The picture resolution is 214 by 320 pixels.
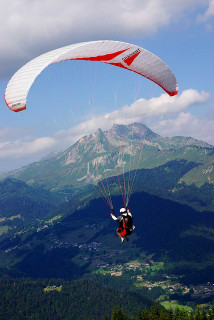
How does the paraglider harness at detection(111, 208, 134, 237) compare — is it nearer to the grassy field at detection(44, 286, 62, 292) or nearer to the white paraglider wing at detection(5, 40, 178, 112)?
the white paraglider wing at detection(5, 40, 178, 112)

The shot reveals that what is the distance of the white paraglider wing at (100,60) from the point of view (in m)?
21.9

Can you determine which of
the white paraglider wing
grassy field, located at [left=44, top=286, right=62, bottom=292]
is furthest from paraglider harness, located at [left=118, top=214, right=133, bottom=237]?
grassy field, located at [left=44, top=286, right=62, bottom=292]

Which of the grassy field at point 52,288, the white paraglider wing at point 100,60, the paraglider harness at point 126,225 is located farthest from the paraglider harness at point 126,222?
the grassy field at point 52,288

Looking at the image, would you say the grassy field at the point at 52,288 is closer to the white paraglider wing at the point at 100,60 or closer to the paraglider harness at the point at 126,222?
the paraglider harness at the point at 126,222

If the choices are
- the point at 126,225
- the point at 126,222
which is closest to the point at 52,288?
the point at 126,225

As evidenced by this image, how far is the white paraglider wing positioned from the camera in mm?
21875

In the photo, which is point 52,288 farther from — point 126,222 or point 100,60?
point 100,60

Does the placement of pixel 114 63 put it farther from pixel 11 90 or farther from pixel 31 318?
pixel 31 318

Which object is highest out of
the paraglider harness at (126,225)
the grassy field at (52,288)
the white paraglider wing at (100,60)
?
the white paraglider wing at (100,60)

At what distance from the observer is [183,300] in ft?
642

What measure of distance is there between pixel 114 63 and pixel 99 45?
485 cm

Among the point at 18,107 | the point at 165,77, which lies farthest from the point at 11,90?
the point at 165,77

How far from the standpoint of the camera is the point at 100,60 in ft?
96.5

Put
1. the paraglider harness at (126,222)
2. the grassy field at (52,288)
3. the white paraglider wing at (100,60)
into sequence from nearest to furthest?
1. the white paraglider wing at (100,60)
2. the paraglider harness at (126,222)
3. the grassy field at (52,288)
